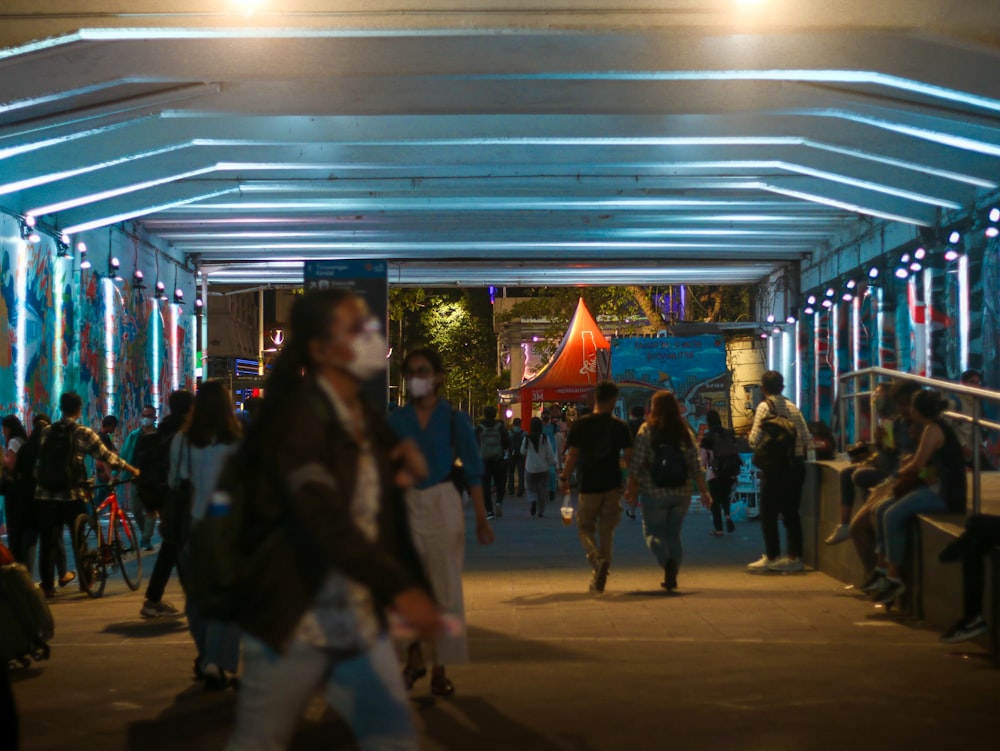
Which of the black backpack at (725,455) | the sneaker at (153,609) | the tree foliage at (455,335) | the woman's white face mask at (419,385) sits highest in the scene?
the tree foliage at (455,335)

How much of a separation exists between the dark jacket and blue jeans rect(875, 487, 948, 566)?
691 cm

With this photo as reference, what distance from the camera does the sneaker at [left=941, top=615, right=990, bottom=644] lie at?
323 inches

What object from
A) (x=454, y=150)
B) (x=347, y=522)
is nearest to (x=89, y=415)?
(x=454, y=150)

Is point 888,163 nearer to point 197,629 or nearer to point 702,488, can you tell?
point 702,488

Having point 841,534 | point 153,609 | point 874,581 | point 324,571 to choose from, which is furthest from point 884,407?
point 324,571

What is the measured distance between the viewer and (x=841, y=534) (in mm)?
11500

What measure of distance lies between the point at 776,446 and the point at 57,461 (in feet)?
21.7

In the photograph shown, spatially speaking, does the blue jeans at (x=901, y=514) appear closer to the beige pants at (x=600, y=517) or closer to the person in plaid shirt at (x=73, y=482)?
the beige pants at (x=600, y=517)

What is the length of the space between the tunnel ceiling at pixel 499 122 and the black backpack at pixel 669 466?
11.3 ft

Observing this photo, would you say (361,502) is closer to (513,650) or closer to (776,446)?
(513,650)

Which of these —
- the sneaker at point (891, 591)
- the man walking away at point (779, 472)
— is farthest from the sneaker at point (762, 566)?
the sneaker at point (891, 591)

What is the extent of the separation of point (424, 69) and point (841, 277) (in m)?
13.2

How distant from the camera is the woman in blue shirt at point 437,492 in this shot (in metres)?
7.21

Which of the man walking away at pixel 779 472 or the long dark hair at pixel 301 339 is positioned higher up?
the long dark hair at pixel 301 339
